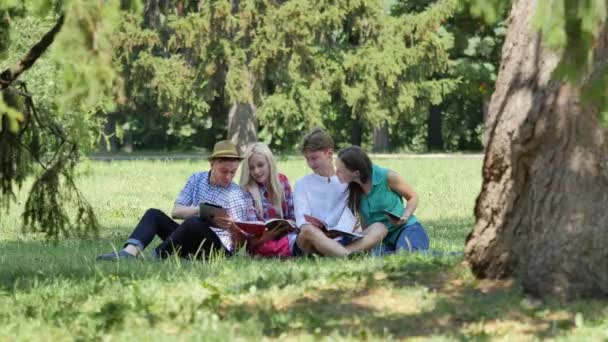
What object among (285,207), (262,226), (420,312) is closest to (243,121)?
(285,207)

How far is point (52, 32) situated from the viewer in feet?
26.1

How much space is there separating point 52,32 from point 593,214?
140 inches

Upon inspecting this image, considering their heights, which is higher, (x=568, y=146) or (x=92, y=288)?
(x=568, y=146)

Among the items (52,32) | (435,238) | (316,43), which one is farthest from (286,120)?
(52,32)

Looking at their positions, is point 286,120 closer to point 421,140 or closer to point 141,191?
point 141,191

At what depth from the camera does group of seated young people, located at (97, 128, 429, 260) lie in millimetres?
9844

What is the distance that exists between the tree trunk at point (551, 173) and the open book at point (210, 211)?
3.22 meters

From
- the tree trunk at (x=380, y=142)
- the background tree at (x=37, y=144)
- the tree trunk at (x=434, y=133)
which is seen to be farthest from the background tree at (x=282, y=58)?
the background tree at (x=37, y=144)

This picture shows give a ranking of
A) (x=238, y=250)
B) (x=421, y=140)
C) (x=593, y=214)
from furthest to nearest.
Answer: (x=421, y=140), (x=238, y=250), (x=593, y=214)

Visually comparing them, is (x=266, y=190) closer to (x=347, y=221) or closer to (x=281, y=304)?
(x=347, y=221)

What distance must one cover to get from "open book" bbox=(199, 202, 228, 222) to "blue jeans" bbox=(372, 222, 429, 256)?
1257mm

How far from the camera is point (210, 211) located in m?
9.83

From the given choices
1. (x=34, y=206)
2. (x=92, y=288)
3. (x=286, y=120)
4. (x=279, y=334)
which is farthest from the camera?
(x=286, y=120)

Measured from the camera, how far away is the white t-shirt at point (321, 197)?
395 inches
